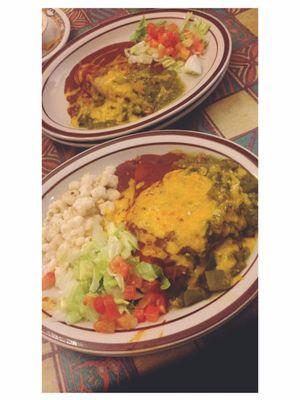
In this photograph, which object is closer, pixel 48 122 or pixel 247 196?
pixel 247 196

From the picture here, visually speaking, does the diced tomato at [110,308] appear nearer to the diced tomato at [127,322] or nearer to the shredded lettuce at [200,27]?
the diced tomato at [127,322]

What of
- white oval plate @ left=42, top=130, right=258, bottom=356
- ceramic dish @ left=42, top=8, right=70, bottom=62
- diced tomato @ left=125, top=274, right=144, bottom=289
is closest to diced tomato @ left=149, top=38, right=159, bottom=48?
ceramic dish @ left=42, top=8, right=70, bottom=62

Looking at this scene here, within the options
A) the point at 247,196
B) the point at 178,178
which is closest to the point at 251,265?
the point at 247,196

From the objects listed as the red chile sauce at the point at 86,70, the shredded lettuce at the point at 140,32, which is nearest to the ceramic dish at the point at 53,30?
the red chile sauce at the point at 86,70

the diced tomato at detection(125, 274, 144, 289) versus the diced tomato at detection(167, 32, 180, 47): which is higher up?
the diced tomato at detection(167, 32, 180, 47)

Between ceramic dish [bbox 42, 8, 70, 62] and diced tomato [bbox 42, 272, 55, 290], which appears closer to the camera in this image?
diced tomato [bbox 42, 272, 55, 290]

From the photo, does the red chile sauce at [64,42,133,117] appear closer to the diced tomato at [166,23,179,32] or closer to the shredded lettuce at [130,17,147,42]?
→ the shredded lettuce at [130,17,147,42]

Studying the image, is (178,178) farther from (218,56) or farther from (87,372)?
(87,372)
